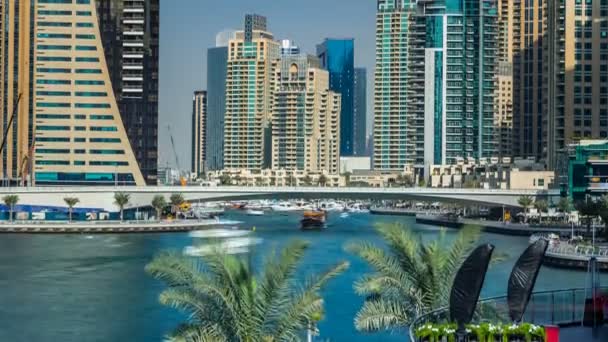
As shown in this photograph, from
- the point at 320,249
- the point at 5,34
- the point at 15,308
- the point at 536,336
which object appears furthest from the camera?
the point at 5,34

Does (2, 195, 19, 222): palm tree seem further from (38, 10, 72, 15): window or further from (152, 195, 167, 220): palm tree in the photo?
(38, 10, 72, 15): window

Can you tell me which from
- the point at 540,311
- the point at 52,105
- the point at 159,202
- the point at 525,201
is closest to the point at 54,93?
the point at 52,105

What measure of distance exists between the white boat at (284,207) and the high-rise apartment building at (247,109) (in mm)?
8606

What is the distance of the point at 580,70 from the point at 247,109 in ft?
266

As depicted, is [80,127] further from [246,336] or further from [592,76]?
[246,336]

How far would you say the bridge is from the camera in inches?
2837

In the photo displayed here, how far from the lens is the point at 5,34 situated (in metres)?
92.7

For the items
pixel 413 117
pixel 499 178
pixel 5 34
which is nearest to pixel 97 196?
pixel 5 34

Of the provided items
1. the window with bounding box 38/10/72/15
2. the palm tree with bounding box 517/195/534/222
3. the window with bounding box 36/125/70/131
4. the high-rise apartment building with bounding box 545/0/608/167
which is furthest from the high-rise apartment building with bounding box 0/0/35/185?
the high-rise apartment building with bounding box 545/0/608/167

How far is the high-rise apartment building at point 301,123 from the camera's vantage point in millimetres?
145000

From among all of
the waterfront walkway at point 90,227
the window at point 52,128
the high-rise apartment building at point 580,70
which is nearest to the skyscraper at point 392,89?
the high-rise apartment building at point 580,70

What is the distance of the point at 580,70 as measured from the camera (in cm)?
8206

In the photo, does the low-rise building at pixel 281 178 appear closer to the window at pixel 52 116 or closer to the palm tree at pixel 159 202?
the window at pixel 52 116

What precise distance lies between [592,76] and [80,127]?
132 ft
